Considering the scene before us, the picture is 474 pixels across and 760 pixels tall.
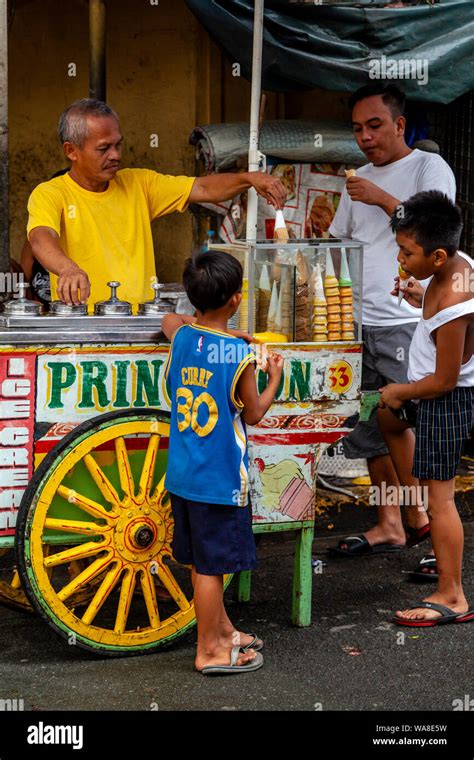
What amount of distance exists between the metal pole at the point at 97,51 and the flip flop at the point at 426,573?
2905 millimetres

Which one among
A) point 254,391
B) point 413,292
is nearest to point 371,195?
point 413,292

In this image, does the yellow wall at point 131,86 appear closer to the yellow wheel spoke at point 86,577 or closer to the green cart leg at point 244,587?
the green cart leg at point 244,587

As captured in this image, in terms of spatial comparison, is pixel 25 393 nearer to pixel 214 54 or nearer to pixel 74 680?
pixel 74 680

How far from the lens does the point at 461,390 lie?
15.6 ft

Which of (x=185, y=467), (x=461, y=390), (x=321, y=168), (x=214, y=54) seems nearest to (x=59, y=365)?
(x=185, y=467)

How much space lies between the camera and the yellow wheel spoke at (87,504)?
421 centimetres

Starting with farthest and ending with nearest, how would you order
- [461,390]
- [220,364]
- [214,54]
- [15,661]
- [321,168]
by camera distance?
[214,54], [321,168], [461,390], [15,661], [220,364]

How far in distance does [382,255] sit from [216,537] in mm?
1867

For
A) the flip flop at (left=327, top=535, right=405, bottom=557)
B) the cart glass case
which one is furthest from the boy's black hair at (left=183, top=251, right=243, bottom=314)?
the flip flop at (left=327, top=535, right=405, bottom=557)

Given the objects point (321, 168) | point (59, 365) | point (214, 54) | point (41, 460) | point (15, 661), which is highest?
point (214, 54)

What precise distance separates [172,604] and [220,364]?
4.43 feet

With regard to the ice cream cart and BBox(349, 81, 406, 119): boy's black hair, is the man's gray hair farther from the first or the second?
BBox(349, 81, 406, 119): boy's black hair

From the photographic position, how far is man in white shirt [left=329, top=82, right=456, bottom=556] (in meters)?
5.44

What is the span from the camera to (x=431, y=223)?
14.9ft
